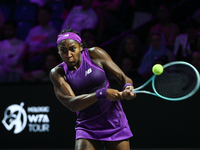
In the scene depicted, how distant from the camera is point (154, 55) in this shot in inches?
215

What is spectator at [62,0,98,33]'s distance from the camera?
22.0 feet

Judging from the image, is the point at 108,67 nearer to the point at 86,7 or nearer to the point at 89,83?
the point at 89,83

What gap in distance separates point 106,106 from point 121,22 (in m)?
4.13

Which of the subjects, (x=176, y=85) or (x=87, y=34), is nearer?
(x=176, y=85)

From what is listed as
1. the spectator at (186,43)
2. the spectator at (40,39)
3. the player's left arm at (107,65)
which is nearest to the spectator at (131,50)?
the spectator at (186,43)

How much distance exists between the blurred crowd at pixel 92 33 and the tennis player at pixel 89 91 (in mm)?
2246

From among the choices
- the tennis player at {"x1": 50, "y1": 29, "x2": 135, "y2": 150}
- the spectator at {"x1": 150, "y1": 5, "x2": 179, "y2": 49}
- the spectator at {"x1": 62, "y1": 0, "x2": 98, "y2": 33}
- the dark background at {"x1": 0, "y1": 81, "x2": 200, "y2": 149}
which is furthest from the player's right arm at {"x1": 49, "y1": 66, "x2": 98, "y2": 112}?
the spectator at {"x1": 62, "y1": 0, "x2": 98, "y2": 33}

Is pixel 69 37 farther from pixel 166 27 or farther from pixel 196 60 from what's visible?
pixel 166 27

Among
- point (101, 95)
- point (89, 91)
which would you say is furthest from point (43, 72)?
point (101, 95)

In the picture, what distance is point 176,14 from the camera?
Answer: 6.50m

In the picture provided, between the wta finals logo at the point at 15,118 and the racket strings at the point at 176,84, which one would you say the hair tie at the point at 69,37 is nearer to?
the racket strings at the point at 176,84

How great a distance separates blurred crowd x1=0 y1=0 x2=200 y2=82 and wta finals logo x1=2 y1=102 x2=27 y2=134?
49cm

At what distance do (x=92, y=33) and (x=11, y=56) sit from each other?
4.98ft

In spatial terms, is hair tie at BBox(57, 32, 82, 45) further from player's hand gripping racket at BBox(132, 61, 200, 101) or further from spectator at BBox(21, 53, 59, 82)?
spectator at BBox(21, 53, 59, 82)
